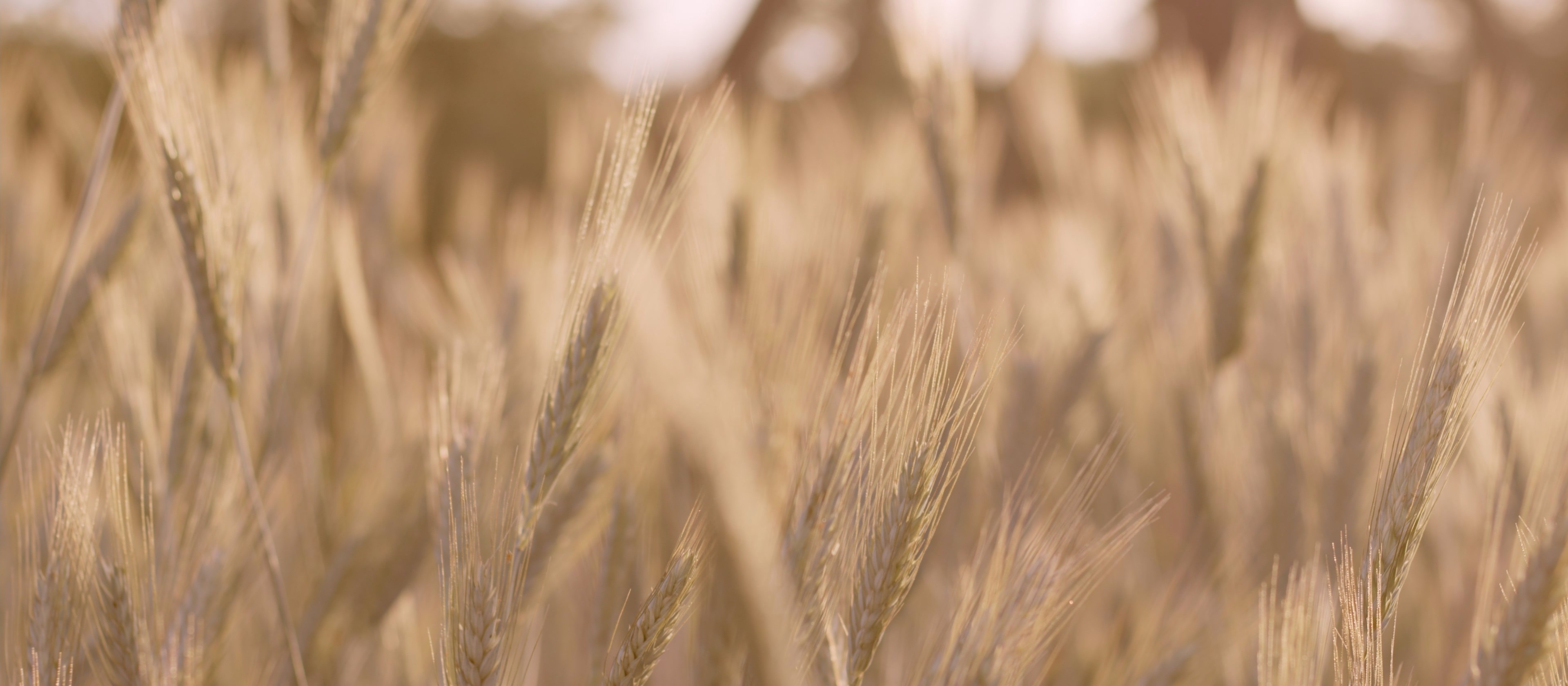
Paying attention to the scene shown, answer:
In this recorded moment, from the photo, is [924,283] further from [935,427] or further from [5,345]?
[5,345]

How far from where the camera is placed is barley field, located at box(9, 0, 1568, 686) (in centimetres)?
57

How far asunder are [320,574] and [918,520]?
32.6 inches

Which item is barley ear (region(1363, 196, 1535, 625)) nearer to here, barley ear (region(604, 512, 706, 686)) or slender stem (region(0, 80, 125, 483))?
barley ear (region(604, 512, 706, 686))

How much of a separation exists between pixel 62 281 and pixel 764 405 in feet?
2.29

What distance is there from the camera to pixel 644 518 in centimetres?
86

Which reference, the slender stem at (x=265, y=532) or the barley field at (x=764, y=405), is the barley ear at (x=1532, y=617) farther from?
the slender stem at (x=265, y=532)

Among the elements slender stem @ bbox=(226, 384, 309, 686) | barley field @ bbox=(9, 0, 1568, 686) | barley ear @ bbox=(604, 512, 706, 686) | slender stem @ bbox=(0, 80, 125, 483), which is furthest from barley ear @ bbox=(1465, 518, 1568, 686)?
slender stem @ bbox=(0, 80, 125, 483)

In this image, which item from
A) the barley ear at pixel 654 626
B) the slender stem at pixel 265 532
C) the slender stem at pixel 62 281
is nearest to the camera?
the barley ear at pixel 654 626

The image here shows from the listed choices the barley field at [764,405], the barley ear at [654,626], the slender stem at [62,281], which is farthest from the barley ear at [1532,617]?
the slender stem at [62,281]

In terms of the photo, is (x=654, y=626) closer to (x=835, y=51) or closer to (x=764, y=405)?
(x=764, y=405)

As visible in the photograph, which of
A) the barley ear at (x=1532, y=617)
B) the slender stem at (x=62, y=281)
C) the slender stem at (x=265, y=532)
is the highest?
the slender stem at (x=62, y=281)

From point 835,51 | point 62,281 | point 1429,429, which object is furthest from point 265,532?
point 835,51

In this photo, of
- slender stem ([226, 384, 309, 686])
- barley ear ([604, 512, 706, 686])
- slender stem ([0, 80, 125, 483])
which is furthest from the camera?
slender stem ([0, 80, 125, 483])

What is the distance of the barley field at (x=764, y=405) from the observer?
0.57 meters
